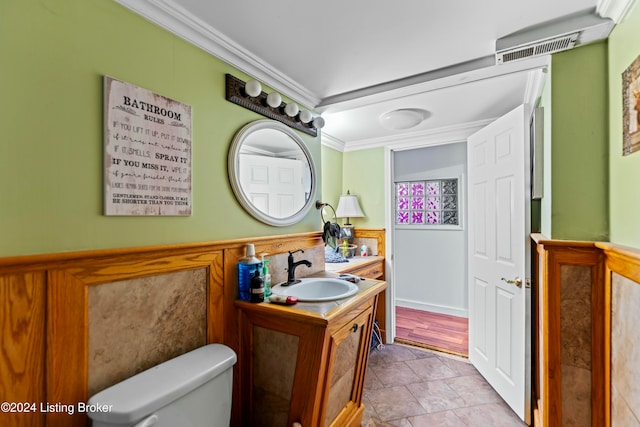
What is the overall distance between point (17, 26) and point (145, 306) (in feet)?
3.26

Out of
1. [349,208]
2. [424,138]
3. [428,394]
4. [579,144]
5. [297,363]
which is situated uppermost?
[424,138]

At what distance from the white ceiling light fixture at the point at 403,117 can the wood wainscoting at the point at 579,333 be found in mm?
1301

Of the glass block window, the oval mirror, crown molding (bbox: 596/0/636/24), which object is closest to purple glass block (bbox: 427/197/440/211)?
the glass block window

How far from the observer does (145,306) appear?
1.11 meters

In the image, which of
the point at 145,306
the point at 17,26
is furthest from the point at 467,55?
the point at 145,306

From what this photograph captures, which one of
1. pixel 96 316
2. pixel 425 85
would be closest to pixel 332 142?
pixel 425 85

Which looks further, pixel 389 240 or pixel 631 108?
pixel 389 240

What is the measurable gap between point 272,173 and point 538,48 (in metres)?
1.52

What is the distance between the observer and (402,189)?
12.7ft

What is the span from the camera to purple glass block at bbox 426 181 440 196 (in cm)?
363

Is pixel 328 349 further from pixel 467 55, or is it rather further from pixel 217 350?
pixel 467 55

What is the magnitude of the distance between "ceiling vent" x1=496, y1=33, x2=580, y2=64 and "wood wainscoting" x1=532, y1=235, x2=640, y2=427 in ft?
3.04

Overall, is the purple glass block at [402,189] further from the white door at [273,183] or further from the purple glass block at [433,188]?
the white door at [273,183]

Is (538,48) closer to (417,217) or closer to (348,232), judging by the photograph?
(348,232)
